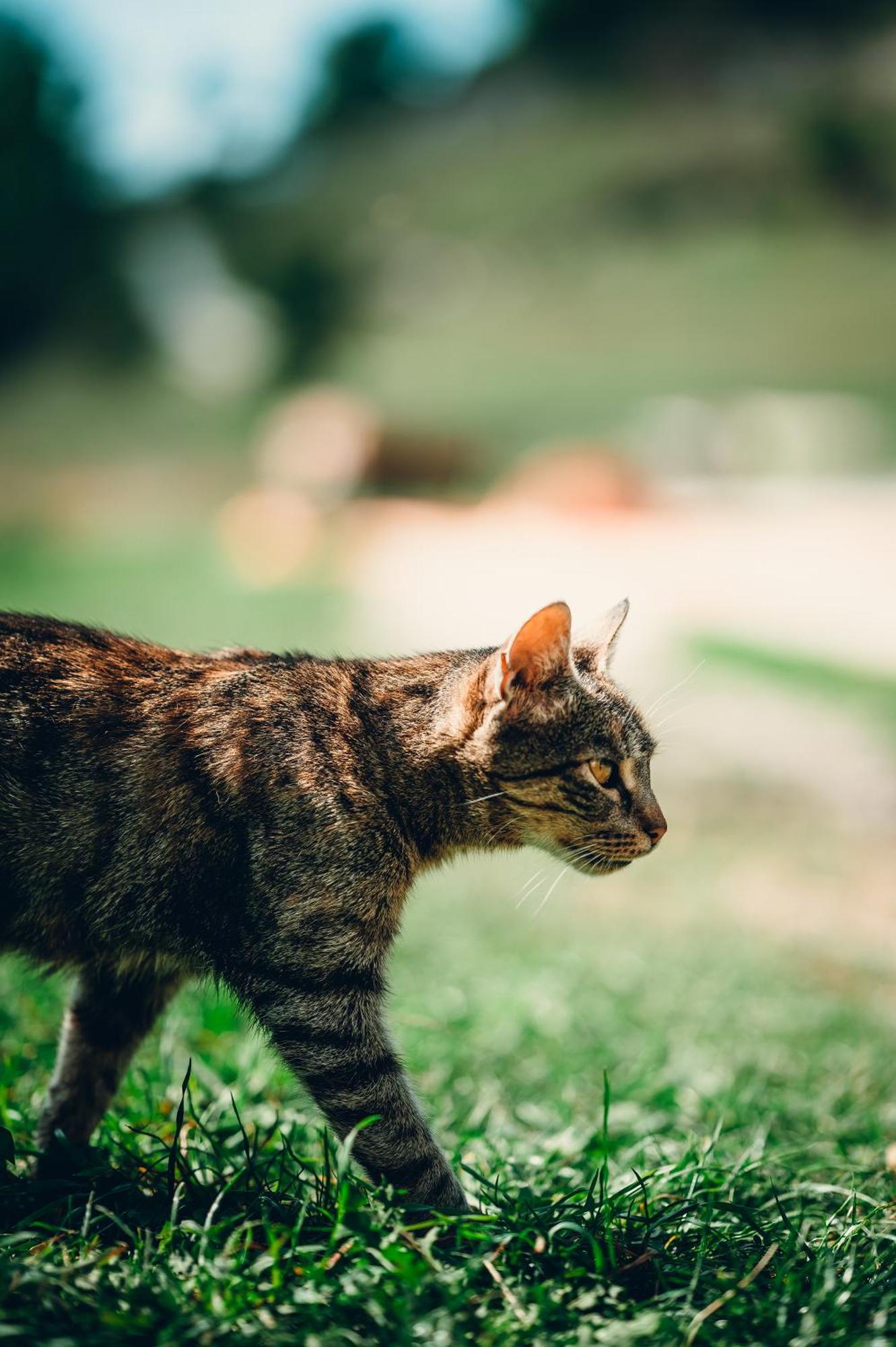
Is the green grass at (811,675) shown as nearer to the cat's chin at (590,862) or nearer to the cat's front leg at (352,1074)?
Result: the cat's chin at (590,862)

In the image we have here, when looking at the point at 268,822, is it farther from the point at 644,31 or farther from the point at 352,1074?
the point at 644,31

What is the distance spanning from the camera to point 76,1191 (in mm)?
1836

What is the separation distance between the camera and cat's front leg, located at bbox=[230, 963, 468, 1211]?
5.96 feet

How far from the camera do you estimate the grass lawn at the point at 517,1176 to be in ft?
5.01

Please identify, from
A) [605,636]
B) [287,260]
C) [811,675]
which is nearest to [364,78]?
[287,260]

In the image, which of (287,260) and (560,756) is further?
(287,260)

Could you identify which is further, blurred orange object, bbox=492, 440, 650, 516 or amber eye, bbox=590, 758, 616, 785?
blurred orange object, bbox=492, 440, 650, 516

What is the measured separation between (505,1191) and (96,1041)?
2.72 feet

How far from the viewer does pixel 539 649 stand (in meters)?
2.09

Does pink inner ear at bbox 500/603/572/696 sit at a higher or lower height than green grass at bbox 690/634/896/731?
lower

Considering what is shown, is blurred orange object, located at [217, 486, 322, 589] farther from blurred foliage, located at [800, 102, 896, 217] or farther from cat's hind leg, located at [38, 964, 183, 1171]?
cat's hind leg, located at [38, 964, 183, 1171]

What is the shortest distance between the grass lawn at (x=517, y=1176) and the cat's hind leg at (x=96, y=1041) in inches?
2.3

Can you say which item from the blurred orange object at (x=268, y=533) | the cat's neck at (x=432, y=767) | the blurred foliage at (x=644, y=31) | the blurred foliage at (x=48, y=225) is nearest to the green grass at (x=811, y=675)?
the blurred orange object at (x=268, y=533)

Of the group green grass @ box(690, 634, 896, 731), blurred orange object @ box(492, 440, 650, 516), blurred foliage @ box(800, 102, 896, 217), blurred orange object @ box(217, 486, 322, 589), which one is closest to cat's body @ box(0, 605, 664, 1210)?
green grass @ box(690, 634, 896, 731)
